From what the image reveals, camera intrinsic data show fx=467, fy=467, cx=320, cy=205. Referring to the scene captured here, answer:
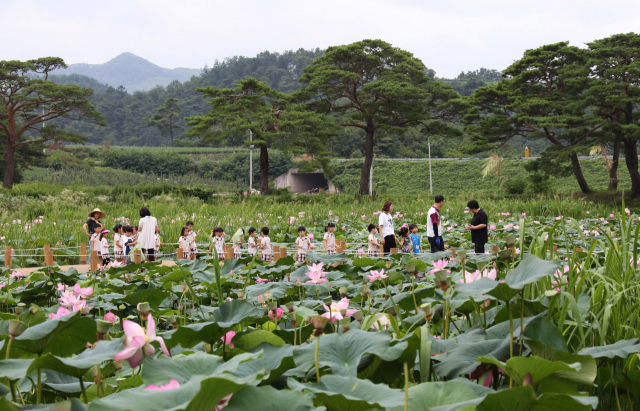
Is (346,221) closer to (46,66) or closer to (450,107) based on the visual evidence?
(450,107)

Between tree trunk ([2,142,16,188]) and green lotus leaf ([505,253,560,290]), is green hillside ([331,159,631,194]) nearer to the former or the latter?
tree trunk ([2,142,16,188])

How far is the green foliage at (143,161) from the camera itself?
1367 inches

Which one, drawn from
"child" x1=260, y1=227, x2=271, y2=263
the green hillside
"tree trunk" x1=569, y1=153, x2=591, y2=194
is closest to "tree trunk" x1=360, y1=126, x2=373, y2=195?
"tree trunk" x1=569, y1=153, x2=591, y2=194

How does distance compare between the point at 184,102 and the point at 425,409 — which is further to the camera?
the point at 184,102

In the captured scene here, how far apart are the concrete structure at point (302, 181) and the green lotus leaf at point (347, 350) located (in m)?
37.1

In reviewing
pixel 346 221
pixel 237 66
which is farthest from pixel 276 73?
pixel 346 221

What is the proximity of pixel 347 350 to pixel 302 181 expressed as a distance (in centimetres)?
3803

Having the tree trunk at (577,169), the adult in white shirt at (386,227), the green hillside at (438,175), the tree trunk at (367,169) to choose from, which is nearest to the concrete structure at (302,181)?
the green hillside at (438,175)

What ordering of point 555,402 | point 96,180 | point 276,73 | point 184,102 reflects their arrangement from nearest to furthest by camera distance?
point 555,402, point 96,180, point 184,102, point 276,73

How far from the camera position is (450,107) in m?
20.3

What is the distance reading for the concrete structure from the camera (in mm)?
38469

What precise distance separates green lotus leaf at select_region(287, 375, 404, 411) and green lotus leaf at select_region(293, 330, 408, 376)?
11 cm

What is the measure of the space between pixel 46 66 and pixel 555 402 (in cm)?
2721

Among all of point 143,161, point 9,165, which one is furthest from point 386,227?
point 143,161
